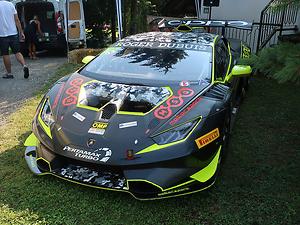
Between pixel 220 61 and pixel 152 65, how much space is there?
3.12 ft

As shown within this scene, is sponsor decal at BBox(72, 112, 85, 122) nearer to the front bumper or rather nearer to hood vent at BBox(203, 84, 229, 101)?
the front bumper

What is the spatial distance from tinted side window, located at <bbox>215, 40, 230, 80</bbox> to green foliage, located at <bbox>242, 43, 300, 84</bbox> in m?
1.22

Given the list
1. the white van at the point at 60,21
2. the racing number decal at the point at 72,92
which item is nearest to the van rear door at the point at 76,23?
the white van at the point at 60,21

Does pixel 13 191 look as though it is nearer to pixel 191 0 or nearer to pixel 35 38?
pixel 35 38

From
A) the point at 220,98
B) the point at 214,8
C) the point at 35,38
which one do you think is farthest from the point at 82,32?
the point at 220,98

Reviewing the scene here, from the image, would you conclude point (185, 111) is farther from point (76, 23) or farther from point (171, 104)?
point (76, 23)

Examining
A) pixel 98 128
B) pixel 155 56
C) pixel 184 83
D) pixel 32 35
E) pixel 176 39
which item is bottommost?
pixel 32 35

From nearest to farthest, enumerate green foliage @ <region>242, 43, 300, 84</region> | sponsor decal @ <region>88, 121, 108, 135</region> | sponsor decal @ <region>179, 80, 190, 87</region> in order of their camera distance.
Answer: green foliage @ <region>242, 43, 300, 84</region> → sponsor decal @ <region>88, 121, 108, 135</region> → sponsor decal @ <region>179, 80, 190, 87</region>

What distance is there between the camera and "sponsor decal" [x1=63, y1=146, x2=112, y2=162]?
2.92 metres

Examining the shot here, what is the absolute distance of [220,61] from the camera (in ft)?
14.6

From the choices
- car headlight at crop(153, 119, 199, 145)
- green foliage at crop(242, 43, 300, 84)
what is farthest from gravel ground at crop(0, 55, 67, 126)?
green foliage at crop(242, 43, 300, 84)

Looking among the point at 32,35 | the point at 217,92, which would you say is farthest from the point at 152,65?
the point at 32,35

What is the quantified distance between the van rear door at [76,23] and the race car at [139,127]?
8.03 meters

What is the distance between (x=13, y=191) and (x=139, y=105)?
1.43 m
